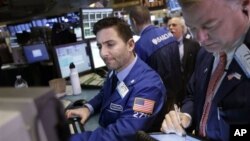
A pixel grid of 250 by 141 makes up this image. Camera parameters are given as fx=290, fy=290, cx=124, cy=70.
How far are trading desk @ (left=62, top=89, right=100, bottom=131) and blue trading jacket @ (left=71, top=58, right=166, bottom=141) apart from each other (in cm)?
9

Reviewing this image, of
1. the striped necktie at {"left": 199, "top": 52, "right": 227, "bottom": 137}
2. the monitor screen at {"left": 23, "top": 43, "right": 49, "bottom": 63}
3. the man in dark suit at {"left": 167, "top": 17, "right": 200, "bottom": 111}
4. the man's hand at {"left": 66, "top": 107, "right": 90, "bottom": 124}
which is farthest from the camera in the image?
the monitor screen at {"left": 23, "top": 43, "right": 49, "bottom": 63}

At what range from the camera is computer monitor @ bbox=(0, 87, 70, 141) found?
35cm

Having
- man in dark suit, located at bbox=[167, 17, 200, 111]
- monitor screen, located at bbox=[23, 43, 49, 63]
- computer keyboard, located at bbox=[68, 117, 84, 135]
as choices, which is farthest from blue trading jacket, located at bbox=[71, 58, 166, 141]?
monitor screen, located at bbox=[23, 43, 49, 63]

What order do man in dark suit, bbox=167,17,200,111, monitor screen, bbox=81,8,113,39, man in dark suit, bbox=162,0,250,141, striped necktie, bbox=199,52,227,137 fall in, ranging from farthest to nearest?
monitor screen, bbox=81,8,113,39, man in dark suit, bbox=167,17,200,111, striped necktie, bbox=199,52,227,137, man in dark suit, bbox=162,0,250,141

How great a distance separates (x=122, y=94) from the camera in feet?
5.38

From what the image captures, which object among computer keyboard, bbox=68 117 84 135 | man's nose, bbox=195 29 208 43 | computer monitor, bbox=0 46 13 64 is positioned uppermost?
man's nose, bbox=195 29 208 43

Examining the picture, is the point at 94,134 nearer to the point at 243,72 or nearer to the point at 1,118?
the point at 243,72

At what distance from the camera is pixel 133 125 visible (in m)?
1.49

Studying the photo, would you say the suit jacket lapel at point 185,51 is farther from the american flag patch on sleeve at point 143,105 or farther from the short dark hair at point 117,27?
the american flag patch on sleeve at point 143,105

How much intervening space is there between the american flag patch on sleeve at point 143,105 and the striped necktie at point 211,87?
16.3 inches

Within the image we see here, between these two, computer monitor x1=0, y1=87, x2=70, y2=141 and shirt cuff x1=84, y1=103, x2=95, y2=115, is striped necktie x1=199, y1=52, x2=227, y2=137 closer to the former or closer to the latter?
computer monitor x1=0, y1=87, x2=70, y2=141

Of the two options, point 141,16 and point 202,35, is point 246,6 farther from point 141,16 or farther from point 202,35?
point 141,16

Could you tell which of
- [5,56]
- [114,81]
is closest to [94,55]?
[114,81]

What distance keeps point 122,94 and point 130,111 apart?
0.15 meters
